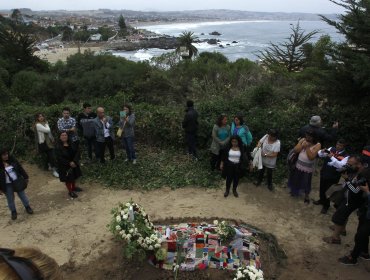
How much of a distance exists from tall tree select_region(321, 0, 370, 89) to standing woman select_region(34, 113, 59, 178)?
7622 millimetres

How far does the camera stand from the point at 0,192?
665cm

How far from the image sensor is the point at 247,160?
7.32 metres

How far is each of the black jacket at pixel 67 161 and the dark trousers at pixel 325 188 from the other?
17.1 feet

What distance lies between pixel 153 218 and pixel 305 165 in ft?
10.8

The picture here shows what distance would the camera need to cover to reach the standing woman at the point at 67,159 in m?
7.23

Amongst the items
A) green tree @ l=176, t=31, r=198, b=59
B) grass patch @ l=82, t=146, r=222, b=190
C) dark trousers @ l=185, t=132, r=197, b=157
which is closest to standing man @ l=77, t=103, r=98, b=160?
grass patch @ l=82, t=146, r=222, b=190

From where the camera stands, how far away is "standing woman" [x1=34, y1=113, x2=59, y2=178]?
26.9 ft

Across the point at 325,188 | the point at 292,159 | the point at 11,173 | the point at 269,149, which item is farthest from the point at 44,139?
the point at 325,188

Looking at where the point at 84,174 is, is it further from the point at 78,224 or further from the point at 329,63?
the point at 329,63

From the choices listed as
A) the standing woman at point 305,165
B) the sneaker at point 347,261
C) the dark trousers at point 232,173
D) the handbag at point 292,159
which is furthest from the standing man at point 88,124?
the sneaker at point 347,261

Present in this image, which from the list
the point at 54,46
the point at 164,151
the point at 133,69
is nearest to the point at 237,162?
the point at 164,151

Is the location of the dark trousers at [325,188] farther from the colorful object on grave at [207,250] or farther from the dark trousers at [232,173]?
the colorful object on grave at [207,250]

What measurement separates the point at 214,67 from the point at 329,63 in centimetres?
1787

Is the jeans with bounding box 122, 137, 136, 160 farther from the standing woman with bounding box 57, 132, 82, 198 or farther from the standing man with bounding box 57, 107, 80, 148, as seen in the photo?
the standing woman with bounding box 57, 132, 82, 198
